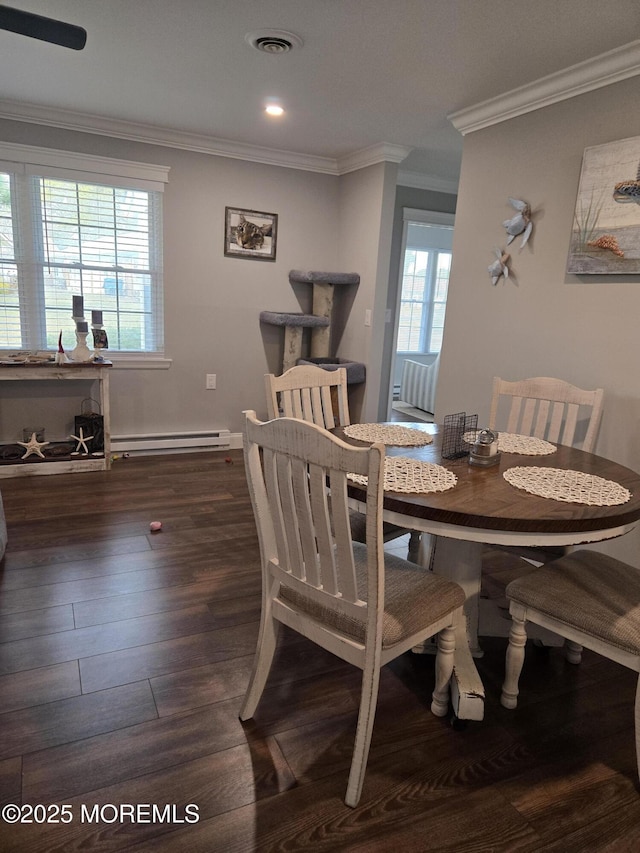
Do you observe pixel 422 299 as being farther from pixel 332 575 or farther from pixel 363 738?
pixel 363 738

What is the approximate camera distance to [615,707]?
6.04 feet

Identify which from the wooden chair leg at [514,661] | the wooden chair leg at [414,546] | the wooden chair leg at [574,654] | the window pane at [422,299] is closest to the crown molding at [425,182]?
the window pane at [422,299]

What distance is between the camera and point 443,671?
1681 millimetres

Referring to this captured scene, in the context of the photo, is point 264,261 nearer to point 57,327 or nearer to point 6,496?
point 57,327

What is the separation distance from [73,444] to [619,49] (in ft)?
12.7

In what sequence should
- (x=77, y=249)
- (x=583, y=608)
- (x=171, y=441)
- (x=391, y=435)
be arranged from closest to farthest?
(x=583, y=608) < (x=391, y=435) < (x=77, y=249) < (x=171, y=441)

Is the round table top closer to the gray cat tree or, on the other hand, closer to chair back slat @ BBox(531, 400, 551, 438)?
chair back slat @ BBox(531, 400, 551, 438)

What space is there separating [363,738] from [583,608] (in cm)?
72

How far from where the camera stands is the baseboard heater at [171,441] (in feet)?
14.1

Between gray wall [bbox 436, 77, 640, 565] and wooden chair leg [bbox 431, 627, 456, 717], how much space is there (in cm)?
131

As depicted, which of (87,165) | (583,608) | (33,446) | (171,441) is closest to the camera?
(583,608)

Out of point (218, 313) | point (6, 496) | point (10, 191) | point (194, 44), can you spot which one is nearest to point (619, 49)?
point (194, 44)

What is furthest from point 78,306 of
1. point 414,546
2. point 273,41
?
point 414,546

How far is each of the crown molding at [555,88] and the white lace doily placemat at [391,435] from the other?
1.84 m
